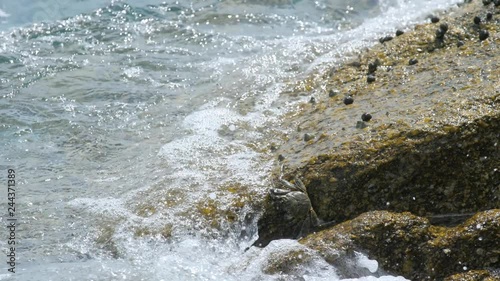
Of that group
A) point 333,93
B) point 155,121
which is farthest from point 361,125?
point 155,121

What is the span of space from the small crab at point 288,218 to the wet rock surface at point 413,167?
16mm

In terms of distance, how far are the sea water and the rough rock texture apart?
0.46ft

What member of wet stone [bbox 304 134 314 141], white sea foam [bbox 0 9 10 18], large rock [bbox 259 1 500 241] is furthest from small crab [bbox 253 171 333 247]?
white sea foam [bbox 0 9 10 18]

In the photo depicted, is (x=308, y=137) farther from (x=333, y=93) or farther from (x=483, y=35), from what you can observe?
(x=483, y=35)

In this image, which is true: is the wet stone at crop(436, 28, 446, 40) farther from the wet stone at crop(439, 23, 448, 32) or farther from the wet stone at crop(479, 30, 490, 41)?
the wet stone at crop(479, 30, 490, 41)

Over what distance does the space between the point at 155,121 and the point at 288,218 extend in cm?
395

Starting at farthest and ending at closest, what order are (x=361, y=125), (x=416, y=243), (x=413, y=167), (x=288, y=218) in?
(x=361, y=125) < (x=288, y=218) < (x=413, y=167) < (x=416, y=243)

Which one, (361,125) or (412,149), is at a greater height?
(361,125)

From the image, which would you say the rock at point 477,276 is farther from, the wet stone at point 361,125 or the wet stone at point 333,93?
the wet stone at point 333,93

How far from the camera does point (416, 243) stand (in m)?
6.11

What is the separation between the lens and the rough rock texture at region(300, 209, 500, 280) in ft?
19.3

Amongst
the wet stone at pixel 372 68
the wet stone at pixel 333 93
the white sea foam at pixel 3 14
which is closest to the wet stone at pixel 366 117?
the wet stone at pixel 333 93

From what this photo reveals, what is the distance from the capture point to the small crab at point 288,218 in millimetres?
7055

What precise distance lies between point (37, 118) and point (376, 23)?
7279 millimetres
